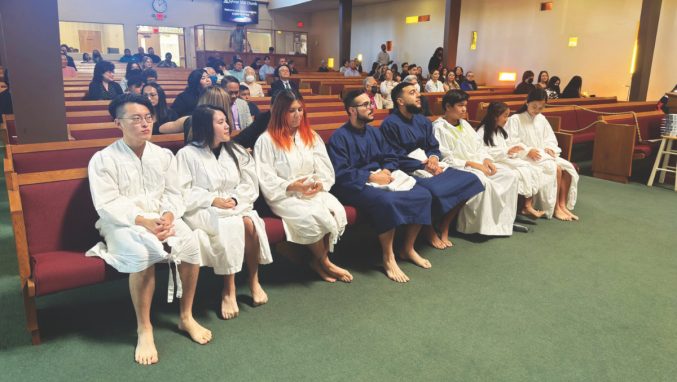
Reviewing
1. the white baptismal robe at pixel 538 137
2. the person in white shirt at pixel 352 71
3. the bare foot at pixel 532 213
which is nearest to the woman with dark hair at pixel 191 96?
the white baptismal robe at pixel 538 137

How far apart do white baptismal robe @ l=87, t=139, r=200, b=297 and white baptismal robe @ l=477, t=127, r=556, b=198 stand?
2.82 metres

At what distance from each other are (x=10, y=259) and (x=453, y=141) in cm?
328

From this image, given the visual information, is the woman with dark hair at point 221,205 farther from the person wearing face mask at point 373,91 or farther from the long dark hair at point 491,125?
the person wearing face mask at point 373,91

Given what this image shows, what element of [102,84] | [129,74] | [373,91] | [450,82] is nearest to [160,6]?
[450,82]

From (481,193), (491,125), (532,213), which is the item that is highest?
(491,125)

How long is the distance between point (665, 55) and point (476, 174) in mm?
8366

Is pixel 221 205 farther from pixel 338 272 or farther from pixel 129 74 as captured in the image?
pixel 129 74

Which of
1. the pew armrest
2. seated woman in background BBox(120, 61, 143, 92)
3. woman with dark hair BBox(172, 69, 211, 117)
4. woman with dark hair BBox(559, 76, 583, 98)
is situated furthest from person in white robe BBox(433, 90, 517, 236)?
woman with dark hair BBox(559, 76, 583, 98)

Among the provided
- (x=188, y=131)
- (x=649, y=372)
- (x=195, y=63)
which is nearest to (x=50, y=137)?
(x=188, y=131)

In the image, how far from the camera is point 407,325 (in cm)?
271

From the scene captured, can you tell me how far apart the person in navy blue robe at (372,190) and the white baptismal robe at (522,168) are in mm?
1226

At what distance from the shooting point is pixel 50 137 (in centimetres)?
384

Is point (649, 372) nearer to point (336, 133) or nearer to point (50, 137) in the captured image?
point (336, 133)

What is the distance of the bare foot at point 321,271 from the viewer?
327 centimetres
